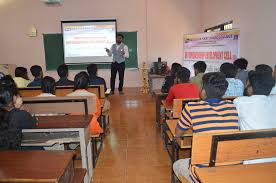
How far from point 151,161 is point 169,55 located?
18.4 feet

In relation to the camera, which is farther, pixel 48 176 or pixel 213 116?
pixel 213 116

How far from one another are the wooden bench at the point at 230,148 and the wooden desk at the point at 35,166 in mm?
743

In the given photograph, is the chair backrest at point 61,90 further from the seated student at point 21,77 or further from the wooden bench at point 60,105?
the wooden bench at point 60,105

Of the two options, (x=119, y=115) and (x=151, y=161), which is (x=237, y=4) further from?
(x=151, y=161)

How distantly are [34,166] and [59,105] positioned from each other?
4.85 ft

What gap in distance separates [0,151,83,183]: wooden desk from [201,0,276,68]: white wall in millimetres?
3906

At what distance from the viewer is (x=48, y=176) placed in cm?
123

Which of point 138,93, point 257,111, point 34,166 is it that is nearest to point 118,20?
point 138,93

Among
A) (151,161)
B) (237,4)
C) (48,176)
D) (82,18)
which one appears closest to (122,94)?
(82,18)

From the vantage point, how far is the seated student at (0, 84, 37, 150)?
179 centimetres

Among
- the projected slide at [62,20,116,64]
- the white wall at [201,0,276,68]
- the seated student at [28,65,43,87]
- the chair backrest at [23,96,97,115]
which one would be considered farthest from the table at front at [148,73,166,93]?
the chair backrest at [23,96,97,115]

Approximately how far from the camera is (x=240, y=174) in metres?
1.47

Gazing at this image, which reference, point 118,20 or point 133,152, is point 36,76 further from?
point 118,20

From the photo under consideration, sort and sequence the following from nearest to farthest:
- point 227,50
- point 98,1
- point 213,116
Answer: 1. point 213,116
2. point 227,50
3. point 98,1
